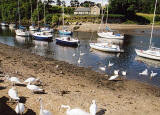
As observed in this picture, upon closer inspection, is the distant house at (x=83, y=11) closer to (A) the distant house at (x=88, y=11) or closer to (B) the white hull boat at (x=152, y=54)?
(A) the distant house at (x=88, y=11)

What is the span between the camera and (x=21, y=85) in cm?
1648

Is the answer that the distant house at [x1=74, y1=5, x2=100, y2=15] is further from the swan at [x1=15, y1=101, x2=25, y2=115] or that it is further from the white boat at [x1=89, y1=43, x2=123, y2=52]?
the swan at [x1=15, y1=101, x2=25, y2=115]

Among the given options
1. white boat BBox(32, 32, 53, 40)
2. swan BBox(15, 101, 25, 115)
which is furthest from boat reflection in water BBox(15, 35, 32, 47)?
swan BBox(15, 101, 25, 115)

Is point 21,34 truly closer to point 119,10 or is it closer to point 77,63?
point 77,63

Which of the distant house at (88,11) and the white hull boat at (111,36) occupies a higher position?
the distant house at (88,11)

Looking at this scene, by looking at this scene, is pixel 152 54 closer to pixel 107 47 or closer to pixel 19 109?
pixel 107 47

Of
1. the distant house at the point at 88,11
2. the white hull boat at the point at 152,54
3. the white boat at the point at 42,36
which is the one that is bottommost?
the white hull boat at the point at 152,54

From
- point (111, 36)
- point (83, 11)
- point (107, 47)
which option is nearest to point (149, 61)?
point (107, 47)

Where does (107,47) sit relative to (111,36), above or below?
below

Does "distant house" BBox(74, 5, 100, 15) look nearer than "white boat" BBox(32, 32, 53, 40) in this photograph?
No

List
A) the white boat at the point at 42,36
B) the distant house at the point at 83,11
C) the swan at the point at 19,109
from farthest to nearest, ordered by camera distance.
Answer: the distant house at the point at 83,11
the white boat at the point at 42,36
the swan at the point at 19,109

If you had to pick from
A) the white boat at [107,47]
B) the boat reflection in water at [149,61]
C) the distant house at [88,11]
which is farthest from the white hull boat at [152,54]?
the distant house at [88,11]

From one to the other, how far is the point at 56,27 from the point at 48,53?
196 ft

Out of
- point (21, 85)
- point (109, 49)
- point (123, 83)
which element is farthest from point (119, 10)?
point (21, 85)
